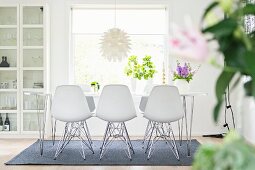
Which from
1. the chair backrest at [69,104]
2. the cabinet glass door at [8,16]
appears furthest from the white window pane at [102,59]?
the chair backrest at [69,104]

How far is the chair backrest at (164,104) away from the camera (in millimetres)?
4309

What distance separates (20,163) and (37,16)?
295cm

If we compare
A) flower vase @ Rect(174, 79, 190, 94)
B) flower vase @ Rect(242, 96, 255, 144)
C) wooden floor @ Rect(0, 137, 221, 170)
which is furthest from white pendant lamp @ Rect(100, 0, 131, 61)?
flower vase @ Rect(242, 96, 255, 144)

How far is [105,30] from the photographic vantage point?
6.68 m

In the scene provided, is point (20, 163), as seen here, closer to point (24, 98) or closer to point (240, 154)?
point (24, 98)

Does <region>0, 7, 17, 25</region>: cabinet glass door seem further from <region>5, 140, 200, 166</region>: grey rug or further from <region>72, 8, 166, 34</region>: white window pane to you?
<region>5, 140, 200, 166</region>: grey rug

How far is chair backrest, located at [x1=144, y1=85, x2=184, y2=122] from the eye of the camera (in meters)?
4.31

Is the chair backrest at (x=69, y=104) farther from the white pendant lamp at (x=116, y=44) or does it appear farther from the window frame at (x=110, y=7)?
the window frame at (x=110, y=7)

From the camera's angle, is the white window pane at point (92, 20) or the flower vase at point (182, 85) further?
the white window pane at point (92, 20)

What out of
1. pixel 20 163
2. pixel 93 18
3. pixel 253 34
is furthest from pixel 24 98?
pixel 253 34

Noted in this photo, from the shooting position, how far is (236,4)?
0.65 m

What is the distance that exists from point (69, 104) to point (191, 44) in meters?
3.92

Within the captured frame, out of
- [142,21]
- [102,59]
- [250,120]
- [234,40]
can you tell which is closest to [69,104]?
[102,59]

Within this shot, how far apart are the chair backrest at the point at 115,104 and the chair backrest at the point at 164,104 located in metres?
0.25
